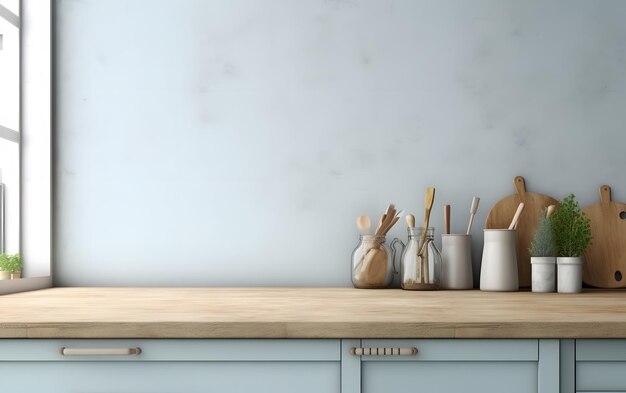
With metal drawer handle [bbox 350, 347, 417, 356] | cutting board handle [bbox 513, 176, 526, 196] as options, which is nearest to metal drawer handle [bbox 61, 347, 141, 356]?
metal drawer handle [bbox 350, 347, 417, 356]

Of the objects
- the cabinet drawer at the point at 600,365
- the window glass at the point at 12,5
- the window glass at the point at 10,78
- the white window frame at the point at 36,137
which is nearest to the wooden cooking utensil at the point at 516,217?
the cabinet drawer at the point at 600,365

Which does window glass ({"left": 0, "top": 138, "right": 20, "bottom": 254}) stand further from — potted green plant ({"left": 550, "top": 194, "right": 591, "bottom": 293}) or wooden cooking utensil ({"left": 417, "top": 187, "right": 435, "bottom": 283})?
potted green plant ({"left": 550, "top": 194, "right": 591, "bottom": 293})

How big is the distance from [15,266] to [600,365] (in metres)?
1.58

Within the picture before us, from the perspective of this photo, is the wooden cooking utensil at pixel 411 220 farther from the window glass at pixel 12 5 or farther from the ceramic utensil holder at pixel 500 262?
the window glass at pixel 12 5

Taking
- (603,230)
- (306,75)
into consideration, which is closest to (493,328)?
(603,230)

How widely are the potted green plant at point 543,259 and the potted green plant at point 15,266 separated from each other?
4.87 ft

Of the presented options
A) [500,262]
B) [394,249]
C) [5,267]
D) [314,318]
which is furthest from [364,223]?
[5,267]

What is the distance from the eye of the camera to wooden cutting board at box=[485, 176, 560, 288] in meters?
2.06

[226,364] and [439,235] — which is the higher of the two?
[439,235]

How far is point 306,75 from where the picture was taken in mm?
2127

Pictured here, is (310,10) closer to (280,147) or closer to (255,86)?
(255,86)

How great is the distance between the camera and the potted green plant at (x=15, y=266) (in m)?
1.96

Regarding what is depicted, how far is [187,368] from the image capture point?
136cm

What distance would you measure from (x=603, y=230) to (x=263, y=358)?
1.23 meters
